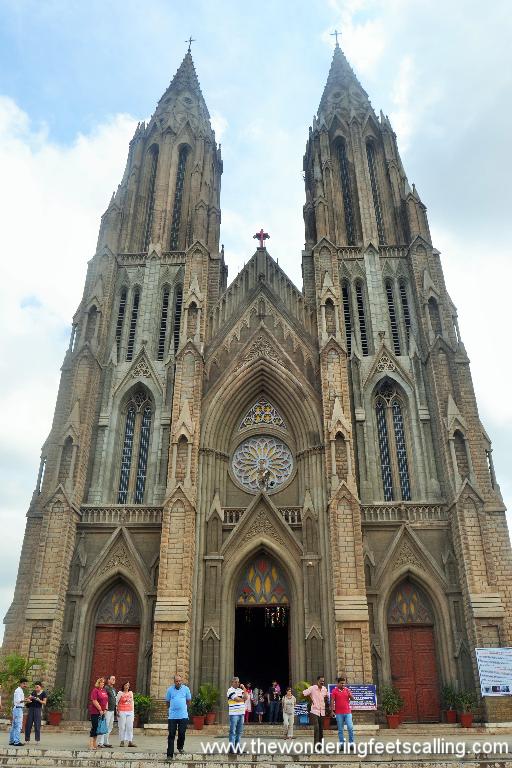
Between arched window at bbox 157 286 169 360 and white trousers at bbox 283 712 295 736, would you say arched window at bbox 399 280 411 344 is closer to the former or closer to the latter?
arched window at bbox 157 286 169 360

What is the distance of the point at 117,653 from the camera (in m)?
21.0

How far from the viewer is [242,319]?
2670cm

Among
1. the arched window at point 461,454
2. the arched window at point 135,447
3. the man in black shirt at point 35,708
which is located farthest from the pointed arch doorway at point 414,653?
the man in black shirt at point 35,708

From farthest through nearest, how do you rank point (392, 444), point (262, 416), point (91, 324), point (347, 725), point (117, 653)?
point (91, 324) → point (262, 416) → point (392, 444) → point (117, 653) → point (347, 725)

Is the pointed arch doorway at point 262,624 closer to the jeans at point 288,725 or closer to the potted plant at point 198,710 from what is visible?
the potted plant at point 198,710

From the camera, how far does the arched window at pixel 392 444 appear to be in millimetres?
23141

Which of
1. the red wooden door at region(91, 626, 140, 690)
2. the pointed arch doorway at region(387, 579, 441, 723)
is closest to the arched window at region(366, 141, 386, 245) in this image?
the pointed arch doorway at region(387, 579, 441, 723)

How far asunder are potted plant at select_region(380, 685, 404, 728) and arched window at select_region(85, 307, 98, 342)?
1717cm

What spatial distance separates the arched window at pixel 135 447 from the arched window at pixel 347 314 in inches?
347

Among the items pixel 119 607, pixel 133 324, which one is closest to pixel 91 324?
pixel 133 324

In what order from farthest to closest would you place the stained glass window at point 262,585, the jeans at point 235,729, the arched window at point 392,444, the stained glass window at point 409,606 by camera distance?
the arched window at point 392,444, the stained glass window at point 262,585, the stained glass window at point 409,606, the jeans at point 235,729

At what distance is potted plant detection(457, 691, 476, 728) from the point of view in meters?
17.9

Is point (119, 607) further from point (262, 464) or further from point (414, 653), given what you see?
point (414, 653)

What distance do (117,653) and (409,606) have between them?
10.2 metres
